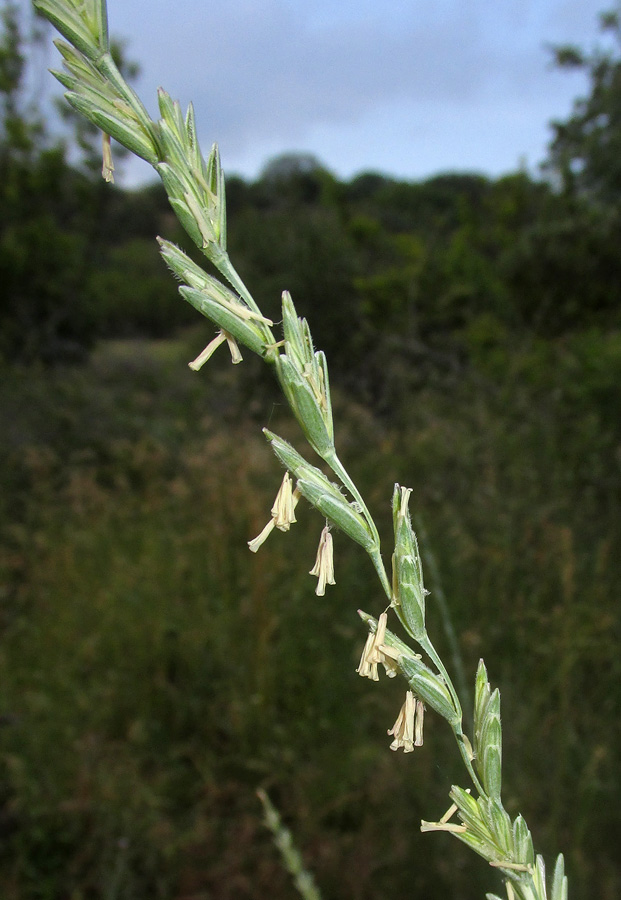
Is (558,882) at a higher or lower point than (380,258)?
lower

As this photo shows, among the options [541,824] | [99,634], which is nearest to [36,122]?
[99,634]

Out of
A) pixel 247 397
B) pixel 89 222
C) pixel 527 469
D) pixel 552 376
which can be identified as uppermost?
pixel 89 222

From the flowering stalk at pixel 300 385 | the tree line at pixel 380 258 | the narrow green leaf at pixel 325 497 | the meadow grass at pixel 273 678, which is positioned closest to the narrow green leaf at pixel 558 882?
the flowering stalk at pixel 300 385

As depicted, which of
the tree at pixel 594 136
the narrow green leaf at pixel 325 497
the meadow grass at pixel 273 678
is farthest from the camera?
the tree at pixel 594 136

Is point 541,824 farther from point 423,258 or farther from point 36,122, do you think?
point 36,122

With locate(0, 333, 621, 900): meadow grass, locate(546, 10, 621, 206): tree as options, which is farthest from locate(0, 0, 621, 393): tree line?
locate(0, 333, 621, 900): meadow grass

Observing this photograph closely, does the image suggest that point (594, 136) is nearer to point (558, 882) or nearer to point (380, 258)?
point (380, 258)

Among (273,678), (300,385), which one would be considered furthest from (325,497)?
(273,678)

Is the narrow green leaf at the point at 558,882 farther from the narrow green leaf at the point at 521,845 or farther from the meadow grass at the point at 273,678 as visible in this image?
the meadow grass at the point at 273,678
